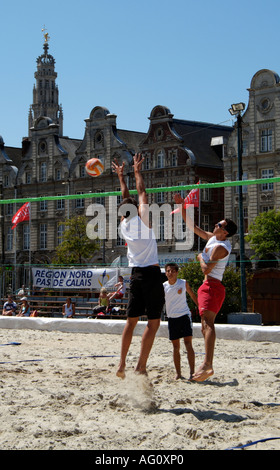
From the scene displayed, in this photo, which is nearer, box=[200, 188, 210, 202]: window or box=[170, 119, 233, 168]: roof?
box=[200, 188, 210, 202]: window

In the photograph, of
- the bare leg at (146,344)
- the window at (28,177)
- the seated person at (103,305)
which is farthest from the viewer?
the window at (28,177)

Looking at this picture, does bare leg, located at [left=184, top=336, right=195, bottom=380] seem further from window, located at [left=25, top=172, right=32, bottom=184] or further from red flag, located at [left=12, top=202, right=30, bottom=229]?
window, located at [left=25, top=172, right=32, bottom=184]

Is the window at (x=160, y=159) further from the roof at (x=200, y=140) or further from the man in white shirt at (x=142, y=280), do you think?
the man in white shirt at (x=142, y=280)

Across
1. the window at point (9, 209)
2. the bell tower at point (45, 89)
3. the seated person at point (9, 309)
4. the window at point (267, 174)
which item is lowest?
the seated person at point (9, 309)

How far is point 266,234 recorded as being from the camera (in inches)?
1412

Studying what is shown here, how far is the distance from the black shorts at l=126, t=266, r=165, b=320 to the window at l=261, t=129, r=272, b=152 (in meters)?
34.9

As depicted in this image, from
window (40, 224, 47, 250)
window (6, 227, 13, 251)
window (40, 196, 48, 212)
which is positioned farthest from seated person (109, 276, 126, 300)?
window (6, 227, 13, 251)

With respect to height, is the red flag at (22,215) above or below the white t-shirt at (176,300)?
above

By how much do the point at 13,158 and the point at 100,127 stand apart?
11911 millimetres

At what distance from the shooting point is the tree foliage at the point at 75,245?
4141 cm

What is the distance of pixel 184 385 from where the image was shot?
21.4 feet

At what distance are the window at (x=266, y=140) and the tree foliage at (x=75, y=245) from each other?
1170 cm

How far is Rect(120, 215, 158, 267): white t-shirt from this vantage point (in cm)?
600

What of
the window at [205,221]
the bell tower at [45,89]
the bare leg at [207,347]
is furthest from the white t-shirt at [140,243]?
the bell tower at [45,89]
